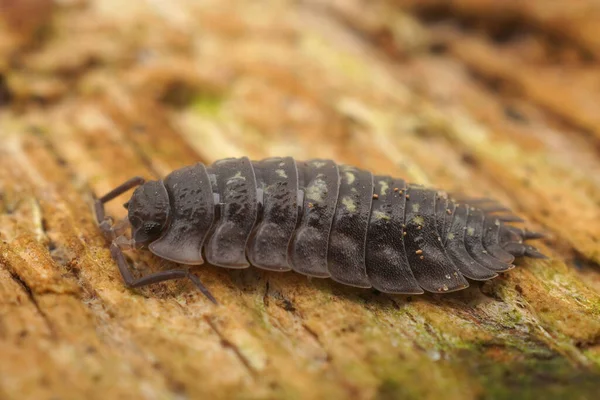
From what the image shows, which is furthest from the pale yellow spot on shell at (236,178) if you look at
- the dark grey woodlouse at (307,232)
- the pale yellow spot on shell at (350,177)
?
the pale yellow spot on shell at (350,177)

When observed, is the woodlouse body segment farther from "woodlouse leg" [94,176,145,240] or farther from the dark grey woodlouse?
"woodlouse leg" [94,176,145,240]

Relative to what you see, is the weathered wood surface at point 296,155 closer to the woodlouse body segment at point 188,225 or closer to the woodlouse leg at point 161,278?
the woodlouse leg at point 161,278

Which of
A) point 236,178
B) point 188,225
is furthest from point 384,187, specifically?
point 188,225

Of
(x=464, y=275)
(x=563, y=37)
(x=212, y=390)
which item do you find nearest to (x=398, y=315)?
(x=464, y=275)

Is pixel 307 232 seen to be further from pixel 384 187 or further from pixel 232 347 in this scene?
pixel 232 347

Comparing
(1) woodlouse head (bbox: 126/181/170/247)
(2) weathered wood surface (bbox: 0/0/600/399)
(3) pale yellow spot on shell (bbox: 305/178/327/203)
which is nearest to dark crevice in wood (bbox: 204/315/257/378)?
(2) weathered wood surface (bbox: 0/0/600/399)

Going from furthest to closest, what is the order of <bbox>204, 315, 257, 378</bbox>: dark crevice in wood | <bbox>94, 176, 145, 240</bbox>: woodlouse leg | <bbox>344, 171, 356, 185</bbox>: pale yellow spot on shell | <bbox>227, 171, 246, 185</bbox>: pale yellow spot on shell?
<bbox>94, 176, 145, 240</bbox>: woodlouse leg → <bbox>344, 171, 356, 185</bbox>: pale yellow spot on shell → <bbox>227, 171, 246, 185</bbox>: pale yellow spot on shell → <bbox>204, 315, 257, 378</bbox>: dark crevice in wood
